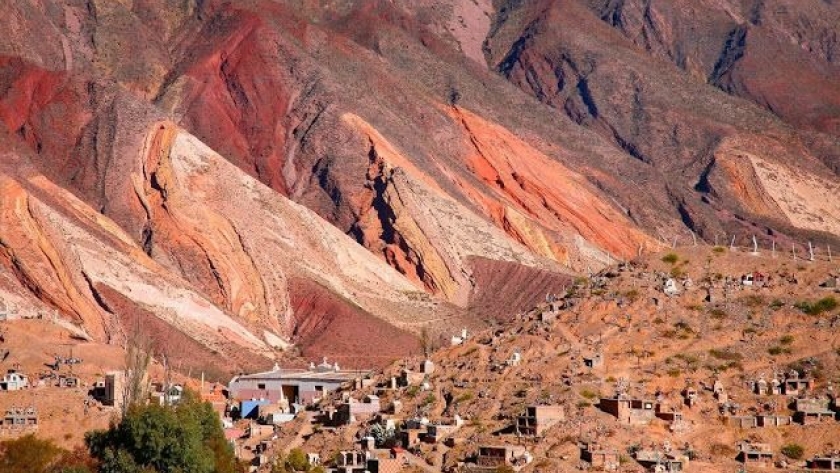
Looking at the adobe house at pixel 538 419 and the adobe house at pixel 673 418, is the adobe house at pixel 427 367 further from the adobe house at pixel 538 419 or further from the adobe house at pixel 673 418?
the adobe house at pixel 673 418

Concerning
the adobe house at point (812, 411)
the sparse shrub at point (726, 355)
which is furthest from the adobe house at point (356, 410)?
the adobe house at point (812, 411)

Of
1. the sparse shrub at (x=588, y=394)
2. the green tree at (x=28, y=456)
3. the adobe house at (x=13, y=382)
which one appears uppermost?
the sparse shrub at (x=588, y=394)

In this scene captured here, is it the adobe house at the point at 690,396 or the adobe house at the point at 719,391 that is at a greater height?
the adobe house at the point at 719,391

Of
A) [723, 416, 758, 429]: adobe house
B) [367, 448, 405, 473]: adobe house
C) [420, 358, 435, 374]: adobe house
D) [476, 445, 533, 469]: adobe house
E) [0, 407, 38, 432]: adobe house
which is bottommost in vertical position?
[0, 407, 38, 432]: adobe house

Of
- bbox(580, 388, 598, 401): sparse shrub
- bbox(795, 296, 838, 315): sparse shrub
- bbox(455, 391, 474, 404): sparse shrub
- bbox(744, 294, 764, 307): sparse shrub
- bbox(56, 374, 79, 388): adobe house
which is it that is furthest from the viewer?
bbox(56, 374, 79, 388): adobe house

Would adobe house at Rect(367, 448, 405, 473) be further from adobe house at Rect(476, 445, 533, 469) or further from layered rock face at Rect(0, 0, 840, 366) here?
layered rock face at Rect(0, 0, 840, 366)

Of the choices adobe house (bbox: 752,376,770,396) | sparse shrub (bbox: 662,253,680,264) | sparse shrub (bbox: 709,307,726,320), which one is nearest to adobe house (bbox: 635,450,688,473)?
adobe house (bbox: 752,376,770,396)
